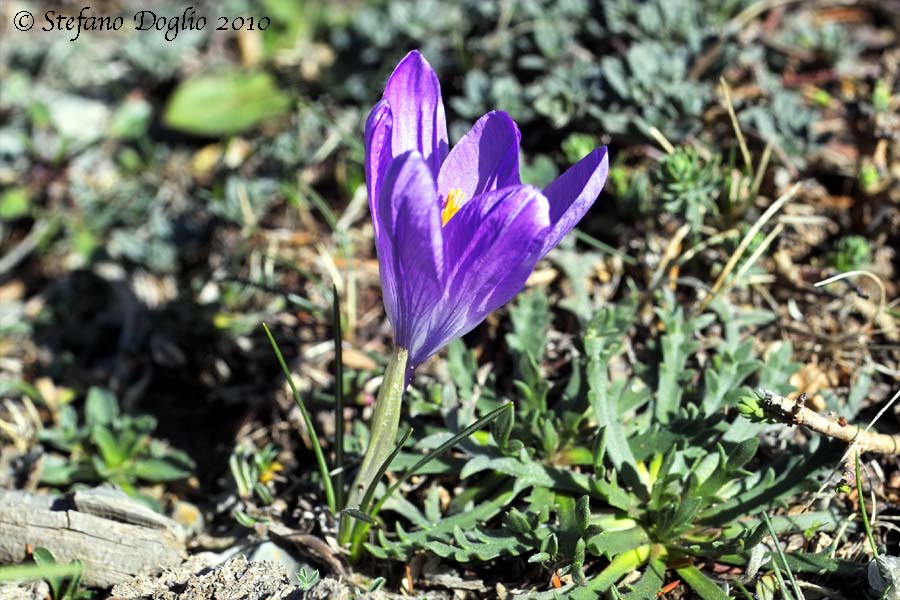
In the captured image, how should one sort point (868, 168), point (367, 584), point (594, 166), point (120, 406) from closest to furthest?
1. point (594, 166)
2. point (367, 584)
3. point (868, 168)
4. point (120, 406)

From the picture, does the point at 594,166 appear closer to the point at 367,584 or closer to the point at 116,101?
the point at 367,584

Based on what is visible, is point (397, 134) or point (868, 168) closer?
point (397, 134)

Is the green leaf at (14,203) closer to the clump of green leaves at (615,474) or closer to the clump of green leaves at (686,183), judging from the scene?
the clump of green leaves at (615,474)

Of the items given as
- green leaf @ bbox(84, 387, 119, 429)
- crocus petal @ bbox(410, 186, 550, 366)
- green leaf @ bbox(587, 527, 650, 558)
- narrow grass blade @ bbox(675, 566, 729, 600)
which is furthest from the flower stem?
green leaf @ bbox(84, 387, 119, 429)

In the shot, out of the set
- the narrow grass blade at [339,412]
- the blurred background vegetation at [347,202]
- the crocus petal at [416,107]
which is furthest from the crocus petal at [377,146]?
the blurred background vegetation at [347,202]

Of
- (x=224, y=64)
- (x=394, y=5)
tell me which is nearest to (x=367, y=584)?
(x=394, y=5)

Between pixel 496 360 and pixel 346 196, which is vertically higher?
pixel 346 196
